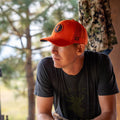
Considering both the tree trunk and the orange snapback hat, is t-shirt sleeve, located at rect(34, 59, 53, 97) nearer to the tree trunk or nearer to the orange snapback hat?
the orange snapback hat

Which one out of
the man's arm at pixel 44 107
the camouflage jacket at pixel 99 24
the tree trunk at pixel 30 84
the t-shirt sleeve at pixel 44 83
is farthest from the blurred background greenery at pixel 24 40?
the man's arm at pixel 44 107

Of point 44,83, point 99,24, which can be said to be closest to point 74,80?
point 44,83

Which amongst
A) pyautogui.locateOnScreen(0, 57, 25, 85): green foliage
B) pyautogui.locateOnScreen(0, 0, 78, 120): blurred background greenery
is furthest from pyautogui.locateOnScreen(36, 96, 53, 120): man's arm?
pyautogui.locateOnScreen(0, 57, 25, 85): green foliage

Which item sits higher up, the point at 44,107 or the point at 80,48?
the point at 80,48

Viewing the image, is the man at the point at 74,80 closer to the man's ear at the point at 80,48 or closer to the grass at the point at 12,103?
the man's ear at the point at 80,48

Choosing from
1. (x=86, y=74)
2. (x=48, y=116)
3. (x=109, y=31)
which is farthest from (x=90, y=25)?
(x=48, y=116)

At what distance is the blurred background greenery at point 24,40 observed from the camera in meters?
3.44

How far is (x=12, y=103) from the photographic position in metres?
4.86

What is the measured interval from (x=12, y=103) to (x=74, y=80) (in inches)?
162

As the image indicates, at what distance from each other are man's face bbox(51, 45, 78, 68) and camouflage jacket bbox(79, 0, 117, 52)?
1.72ft

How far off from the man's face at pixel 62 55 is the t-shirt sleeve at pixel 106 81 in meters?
0.22

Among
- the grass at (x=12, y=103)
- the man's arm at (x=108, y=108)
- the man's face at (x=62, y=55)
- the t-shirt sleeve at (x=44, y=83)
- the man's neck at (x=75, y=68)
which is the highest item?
the man's face at (x=62, y=55)

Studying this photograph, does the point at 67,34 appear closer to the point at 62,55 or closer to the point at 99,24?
the point at 62,55

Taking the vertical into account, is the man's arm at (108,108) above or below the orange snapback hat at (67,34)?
below
